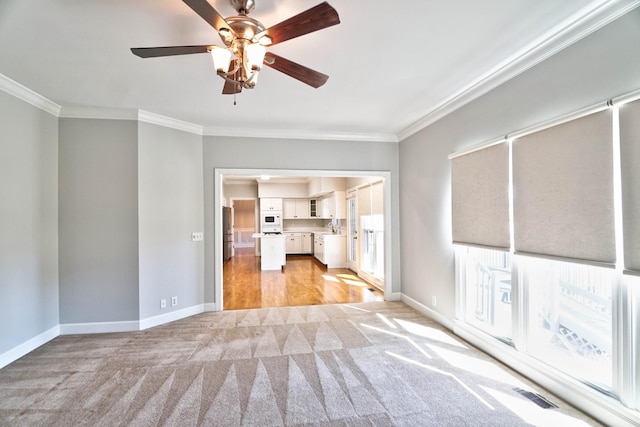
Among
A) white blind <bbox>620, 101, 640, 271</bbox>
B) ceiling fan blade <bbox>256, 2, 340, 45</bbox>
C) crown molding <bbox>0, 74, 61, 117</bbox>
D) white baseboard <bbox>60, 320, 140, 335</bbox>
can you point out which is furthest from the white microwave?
white blind <bbox>620, 101, 640, 271</bbox>

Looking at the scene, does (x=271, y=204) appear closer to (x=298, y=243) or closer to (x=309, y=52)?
(x=298, y=243)

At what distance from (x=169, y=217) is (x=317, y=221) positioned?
6.99 m

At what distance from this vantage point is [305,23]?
1.54 metres

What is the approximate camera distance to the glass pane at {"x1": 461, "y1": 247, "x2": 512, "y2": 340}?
2807 millimetres

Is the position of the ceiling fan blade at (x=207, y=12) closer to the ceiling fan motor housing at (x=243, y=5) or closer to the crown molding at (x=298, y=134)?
the ceiling fan motor housing at (x=243, y=5)

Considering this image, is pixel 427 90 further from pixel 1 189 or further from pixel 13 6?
pixel 1 189

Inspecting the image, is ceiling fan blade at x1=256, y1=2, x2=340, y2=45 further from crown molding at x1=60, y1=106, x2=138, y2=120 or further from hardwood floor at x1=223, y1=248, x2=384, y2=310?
hardwood floor at x1=223, y1=248, x2=384, y2=310

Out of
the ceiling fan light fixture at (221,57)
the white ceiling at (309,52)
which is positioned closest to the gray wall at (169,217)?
the white ceiling at (309,52)

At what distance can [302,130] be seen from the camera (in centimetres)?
447

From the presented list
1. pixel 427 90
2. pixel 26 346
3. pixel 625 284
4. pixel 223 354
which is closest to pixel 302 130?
pixel 427 90

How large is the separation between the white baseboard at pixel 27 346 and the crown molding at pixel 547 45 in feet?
17.3

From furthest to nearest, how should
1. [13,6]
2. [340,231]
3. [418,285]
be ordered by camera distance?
[340,231]
[418,285]
[13,6]

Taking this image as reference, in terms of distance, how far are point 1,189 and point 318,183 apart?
21.1 feet

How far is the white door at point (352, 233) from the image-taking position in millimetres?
6940
